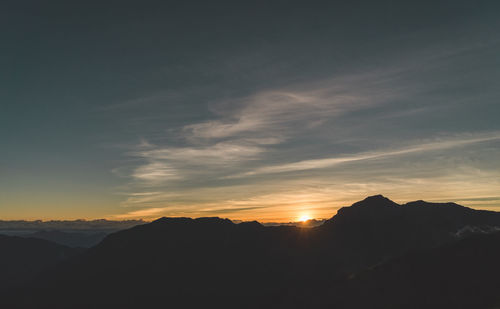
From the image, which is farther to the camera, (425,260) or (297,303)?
(297,303)

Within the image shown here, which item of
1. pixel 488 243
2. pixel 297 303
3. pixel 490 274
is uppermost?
pixel 488 243

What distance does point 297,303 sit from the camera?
198 metres

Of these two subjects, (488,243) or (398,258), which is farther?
(398,258)

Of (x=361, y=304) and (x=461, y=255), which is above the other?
(x=461, y=255)

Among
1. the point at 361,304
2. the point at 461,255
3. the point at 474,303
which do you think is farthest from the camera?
the point at 461,255

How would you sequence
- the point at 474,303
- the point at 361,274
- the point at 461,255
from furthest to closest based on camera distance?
the point at 361,274
the point at 461,255
the point at 474,303

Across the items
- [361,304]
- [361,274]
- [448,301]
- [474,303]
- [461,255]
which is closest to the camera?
[474,303]

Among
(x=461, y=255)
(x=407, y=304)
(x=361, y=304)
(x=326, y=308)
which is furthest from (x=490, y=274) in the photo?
(x=326, y=308)

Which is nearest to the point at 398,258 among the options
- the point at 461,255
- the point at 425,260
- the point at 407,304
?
the point at 425,260

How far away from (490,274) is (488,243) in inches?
1016

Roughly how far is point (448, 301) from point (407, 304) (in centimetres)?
1593

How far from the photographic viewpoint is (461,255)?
172125 millimetres

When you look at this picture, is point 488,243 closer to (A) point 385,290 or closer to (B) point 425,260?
(B) point 425,260

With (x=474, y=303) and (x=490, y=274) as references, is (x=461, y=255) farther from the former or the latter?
(x=474, y=303)
